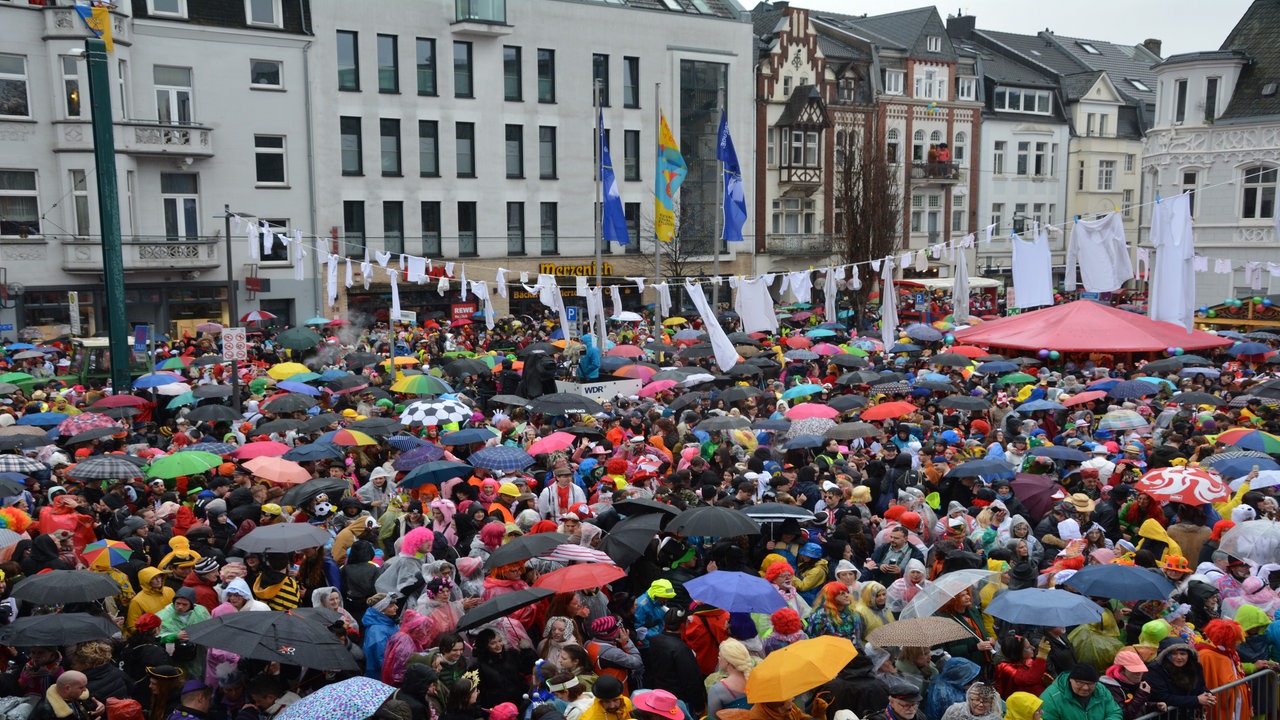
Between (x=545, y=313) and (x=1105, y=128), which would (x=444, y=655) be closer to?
(x=545, y=313)

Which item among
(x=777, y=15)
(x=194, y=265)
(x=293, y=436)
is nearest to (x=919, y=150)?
(x=777, y=15)

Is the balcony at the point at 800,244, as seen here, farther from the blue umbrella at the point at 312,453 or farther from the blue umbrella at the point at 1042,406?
→ the blue umbrella at the point at 312,453

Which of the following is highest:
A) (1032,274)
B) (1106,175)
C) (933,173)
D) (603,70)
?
(603,70)

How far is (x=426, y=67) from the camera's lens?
39.2 meters

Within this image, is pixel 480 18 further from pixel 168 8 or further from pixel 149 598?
pixel 149 598

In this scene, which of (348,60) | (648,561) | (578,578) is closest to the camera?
(578,578)

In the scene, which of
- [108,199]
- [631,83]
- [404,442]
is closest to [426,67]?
[631,83]

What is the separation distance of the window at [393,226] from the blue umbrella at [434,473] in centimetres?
2826

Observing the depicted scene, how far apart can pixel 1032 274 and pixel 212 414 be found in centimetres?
1470

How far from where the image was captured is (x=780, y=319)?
34.8 meters

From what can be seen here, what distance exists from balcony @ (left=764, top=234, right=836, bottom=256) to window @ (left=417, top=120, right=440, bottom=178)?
621 inches

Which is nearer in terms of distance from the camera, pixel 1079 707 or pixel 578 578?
pixel 1079 707

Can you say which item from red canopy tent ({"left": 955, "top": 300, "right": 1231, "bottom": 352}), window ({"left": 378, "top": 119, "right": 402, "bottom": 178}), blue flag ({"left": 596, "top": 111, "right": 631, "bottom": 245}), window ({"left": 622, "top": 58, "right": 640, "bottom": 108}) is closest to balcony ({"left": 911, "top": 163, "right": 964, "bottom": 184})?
window ({"left": 622, "top": 58, "right": 640, "bottom": 108})

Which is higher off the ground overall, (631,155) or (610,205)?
(631,155)
